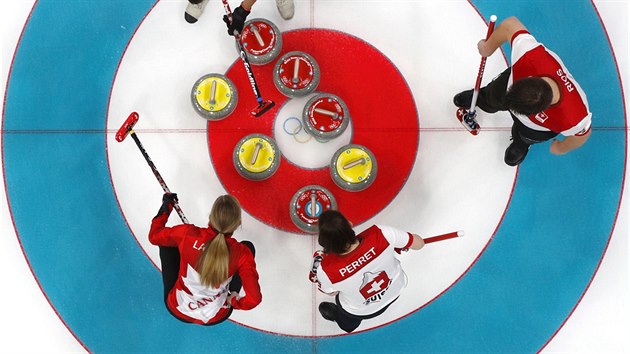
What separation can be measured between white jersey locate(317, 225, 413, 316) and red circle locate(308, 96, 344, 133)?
101 cm

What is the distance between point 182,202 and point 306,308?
116 centimetres

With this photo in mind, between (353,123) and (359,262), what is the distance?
134 centimetres

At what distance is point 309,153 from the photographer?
360cm

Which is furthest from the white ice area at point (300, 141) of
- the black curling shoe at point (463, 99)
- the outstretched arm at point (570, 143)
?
the outstretched arm at point (570, 143)

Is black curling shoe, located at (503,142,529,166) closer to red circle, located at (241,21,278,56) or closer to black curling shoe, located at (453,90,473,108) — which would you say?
black curling shoe, located at (453,90,473,108)

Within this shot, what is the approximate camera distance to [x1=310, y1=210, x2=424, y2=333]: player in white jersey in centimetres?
245

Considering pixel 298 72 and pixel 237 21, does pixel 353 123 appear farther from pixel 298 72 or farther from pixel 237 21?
pixel 237 21

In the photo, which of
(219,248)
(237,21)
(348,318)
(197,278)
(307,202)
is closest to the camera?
(219,248)

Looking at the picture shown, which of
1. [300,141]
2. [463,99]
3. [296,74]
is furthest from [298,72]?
[463,99]

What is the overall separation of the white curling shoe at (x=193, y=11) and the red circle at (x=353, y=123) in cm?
46

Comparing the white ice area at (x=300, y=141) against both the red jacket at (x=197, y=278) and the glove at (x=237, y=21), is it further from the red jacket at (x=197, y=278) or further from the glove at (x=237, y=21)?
the red jacket at (x=197, y=278)

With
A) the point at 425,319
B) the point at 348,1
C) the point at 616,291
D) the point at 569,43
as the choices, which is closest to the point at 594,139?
the point at 569,43

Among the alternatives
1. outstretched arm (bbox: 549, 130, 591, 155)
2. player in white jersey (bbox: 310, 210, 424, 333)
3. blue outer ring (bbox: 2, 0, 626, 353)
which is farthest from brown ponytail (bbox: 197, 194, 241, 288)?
outstretched arm (bbox: 549, 130, 591, 155)

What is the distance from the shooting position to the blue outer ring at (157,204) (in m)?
3.51
